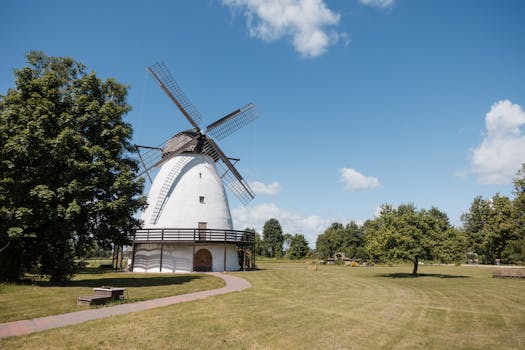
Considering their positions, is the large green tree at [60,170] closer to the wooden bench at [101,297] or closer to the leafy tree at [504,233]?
the wooden bench at [101,297]

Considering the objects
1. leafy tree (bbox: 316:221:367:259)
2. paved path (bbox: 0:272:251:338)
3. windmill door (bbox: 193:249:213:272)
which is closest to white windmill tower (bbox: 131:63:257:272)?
windmill door (bbox: 193:249:213:272)

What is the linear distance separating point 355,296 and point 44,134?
17810mm

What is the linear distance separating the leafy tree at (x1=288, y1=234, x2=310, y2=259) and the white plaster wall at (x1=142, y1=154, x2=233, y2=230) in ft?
159

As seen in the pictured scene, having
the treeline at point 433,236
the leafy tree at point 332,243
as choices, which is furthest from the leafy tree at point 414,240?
the leafy tree at point 332,243

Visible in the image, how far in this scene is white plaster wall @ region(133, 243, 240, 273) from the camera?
32.2 metres

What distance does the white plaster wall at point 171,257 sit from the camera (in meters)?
32.2

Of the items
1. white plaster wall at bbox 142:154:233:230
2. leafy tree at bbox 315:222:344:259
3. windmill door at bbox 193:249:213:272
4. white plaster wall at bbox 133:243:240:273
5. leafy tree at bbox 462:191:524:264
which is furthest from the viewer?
leafy tree at bbox 315:222:344:259

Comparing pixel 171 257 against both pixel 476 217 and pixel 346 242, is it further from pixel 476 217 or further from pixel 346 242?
pixel 476 217

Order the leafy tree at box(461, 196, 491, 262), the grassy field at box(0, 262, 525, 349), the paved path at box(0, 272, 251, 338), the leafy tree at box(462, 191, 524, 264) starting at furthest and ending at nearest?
the leafy tree at box(461, 196, 491, 262), the leafy tree at box(462, 191, 524, 264), the paved path at box(0, 272, 251, 338), the grassy field at box(0, 262, 525, 349)

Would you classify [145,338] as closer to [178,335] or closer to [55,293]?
[178,335]

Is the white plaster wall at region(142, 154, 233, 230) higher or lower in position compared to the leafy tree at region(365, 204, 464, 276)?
higher

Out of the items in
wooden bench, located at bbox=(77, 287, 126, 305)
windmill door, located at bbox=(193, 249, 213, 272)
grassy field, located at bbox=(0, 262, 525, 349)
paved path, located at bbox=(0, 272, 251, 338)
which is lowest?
grassy field, located at bbox=(0, 262, 525, 349)

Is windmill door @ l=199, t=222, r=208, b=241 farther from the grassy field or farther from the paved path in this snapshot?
the paved path

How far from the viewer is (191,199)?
33406 millimetres
